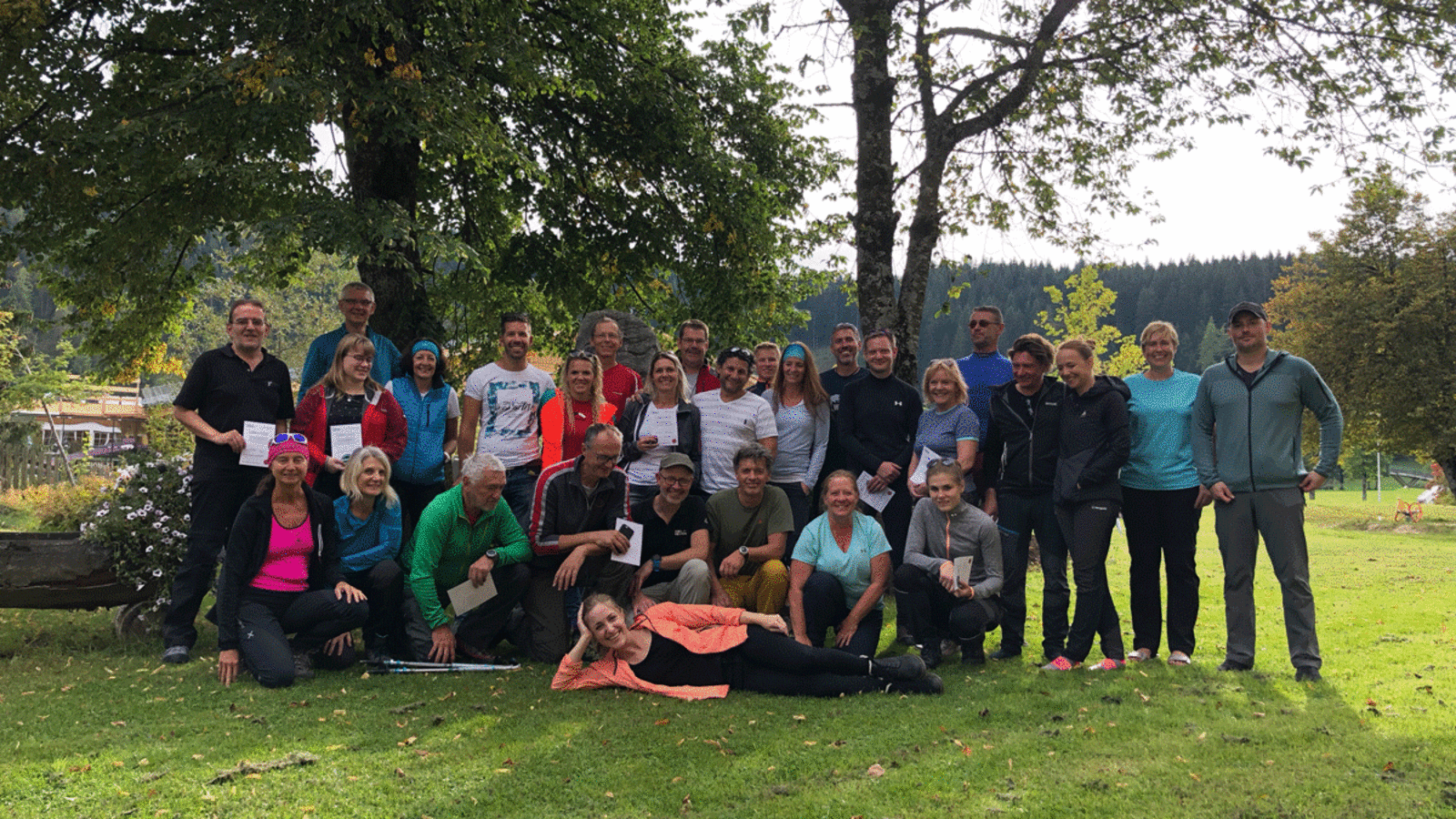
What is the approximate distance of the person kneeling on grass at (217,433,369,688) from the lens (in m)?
5.39

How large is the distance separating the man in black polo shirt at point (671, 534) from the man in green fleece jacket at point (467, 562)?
0.75 meters

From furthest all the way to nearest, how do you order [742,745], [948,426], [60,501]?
[60,501], [948,426], [742,745]

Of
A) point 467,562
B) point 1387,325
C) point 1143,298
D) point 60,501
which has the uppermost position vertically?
point 1143,298

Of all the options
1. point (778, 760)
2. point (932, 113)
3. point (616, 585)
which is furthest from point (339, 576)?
point (932, 113)

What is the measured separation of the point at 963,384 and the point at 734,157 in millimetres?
6325

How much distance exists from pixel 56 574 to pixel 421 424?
2.68 metres

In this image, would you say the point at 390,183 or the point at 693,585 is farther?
the point at 390,183

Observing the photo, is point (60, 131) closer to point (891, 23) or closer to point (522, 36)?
point (522, 36)

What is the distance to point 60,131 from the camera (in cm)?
845

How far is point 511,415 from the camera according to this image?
6.53 metres

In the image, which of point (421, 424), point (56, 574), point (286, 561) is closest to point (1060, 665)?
point (421, 424)

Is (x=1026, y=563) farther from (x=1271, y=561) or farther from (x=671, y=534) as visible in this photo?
(x=671, y=534)

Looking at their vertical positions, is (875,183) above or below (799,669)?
above

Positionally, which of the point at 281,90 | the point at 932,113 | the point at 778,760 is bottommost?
the point at 778,760
